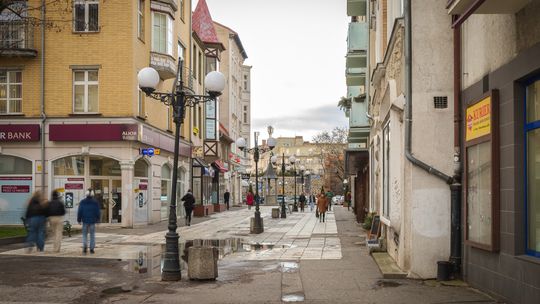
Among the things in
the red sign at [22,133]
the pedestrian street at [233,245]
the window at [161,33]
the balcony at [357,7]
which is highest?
the balcony at [357,7]

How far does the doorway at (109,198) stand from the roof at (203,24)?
2016 cm

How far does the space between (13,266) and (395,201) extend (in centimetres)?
854

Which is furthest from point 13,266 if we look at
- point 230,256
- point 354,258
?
point 354,258

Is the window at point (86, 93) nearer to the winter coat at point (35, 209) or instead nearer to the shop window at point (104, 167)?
the shop window at point (104, 167)

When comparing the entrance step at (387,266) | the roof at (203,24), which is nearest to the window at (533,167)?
the entrance step at (387,266)

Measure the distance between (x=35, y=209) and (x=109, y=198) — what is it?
1151cm

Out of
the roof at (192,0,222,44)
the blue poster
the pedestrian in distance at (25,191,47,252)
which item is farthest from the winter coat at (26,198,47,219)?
the roof at (192,0,222,44)

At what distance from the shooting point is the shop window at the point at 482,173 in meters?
9.67

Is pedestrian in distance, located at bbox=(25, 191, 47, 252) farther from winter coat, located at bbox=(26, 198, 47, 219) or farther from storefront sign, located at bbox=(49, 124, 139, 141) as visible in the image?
storefront sign, located at bbox=(49, 124, 139, 141)

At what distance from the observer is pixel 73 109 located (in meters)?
28.5

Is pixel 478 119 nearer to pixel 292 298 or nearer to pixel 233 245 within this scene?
pixel 292 298

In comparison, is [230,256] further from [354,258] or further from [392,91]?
[392,91]

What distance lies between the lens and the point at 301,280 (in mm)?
12586

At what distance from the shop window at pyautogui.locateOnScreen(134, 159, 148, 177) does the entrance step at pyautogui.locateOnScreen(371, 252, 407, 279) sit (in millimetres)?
16247
